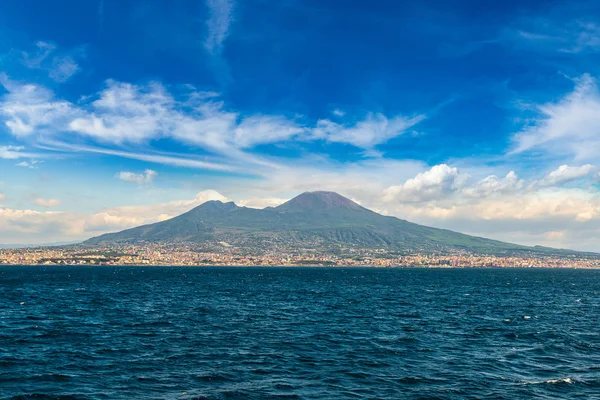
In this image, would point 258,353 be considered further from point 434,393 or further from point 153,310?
point 153,310

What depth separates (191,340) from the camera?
62.6 m

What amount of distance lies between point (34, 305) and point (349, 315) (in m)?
72.0

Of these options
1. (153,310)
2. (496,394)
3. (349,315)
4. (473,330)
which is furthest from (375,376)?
(153,310)

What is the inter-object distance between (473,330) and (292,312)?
37361 mm

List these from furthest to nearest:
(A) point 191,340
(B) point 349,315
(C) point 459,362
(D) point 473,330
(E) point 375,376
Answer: (B) point 349,315 < (D) point 473,330 < (A) point 191,340 < (C) point 459,362 < (E) point 375,376

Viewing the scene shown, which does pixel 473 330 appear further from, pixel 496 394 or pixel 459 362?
pixel 496 394

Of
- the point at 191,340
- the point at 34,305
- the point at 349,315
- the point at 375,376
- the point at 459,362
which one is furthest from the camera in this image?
the point at 34,305

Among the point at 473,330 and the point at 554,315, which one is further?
the point at 554,315

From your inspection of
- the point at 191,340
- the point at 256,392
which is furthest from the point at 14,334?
the point at 256,392

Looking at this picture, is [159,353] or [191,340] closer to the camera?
[159,353]

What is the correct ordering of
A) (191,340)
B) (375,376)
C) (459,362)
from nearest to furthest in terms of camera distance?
(375,376), (459,362), (191,340)

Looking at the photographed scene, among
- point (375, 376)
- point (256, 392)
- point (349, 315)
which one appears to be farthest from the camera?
point (349, 315)

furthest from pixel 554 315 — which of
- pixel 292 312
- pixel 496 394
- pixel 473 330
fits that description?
pixel 496 394

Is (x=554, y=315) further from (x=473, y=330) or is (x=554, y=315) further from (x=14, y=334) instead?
(x=14, y=334)
